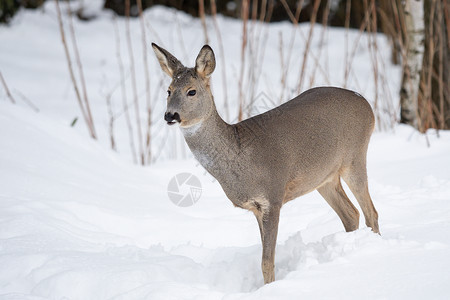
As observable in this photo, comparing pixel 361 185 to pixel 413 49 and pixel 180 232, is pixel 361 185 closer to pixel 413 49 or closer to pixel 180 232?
pixel 180 232

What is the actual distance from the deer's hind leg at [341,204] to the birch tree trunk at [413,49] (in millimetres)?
2158

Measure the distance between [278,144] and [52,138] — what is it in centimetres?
303

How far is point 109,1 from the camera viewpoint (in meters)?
13.1

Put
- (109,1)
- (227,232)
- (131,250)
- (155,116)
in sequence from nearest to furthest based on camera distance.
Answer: (131,250), (227,232), (155,116), (109,1)

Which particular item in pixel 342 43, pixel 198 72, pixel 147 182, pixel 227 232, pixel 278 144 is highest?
pixel 198 72

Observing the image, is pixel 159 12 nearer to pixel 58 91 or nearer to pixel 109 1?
pixel 109 1

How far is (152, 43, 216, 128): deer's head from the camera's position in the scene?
3266 millimetres

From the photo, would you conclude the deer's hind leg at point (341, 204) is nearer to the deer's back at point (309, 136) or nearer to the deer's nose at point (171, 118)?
the deer's back at point (309, 136)

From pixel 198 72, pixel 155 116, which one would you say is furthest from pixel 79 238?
pixel 155 116

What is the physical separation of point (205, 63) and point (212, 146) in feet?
1.49
